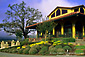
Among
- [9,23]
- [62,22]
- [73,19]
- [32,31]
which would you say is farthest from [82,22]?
[9,23]

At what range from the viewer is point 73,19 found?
24.2m

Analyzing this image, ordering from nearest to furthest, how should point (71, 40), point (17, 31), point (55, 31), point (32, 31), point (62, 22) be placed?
point (71, 40), point (62, 22), point (55, 31), point (17, 31), point (32, 31)

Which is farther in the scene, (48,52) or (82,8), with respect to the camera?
(82,8)

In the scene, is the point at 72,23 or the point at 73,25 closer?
the point at 73,25

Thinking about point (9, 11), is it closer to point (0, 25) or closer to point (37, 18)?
point (0, 25)

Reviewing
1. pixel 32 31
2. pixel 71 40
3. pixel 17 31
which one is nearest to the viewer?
pixel 71 40

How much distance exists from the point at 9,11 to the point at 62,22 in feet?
56.2

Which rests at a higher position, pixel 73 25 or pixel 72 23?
pixel 72 23

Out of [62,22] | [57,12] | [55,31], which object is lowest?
[55,31]

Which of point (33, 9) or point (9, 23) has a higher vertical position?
point (33, 9)

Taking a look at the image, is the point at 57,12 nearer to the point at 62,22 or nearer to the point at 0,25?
the point at 62,22

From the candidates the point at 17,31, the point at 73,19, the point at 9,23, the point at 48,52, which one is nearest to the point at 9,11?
the point at 9,23

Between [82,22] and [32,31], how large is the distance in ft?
54.6

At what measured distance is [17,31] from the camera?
3494 cm
